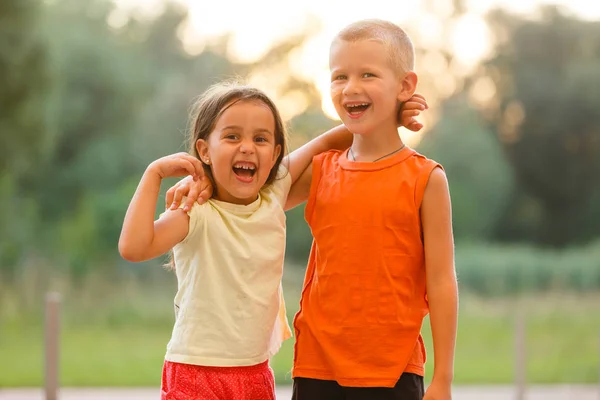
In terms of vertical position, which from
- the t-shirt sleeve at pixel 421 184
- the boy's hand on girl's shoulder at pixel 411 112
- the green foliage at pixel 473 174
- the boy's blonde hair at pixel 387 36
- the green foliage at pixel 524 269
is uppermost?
the green foliage at pixel 473 174

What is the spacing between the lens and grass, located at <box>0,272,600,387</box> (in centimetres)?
954

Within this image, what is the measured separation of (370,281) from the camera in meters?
1.95

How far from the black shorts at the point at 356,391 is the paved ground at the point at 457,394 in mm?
5201

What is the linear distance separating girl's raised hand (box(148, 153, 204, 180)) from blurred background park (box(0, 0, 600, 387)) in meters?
7.27

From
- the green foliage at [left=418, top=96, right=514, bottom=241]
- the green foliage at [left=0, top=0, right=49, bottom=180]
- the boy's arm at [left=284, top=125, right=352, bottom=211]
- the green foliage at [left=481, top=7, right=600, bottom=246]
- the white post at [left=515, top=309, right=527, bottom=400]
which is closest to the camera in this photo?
the boy's arm at [left=284, top=125, right=352, bottom=211]

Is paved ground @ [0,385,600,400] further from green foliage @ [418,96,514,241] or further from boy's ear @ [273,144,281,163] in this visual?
boy's ear @ [273,144,281,163]

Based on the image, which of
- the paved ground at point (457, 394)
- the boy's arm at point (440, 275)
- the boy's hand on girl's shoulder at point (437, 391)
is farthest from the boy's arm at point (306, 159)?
the paved ground at point (457, 394)

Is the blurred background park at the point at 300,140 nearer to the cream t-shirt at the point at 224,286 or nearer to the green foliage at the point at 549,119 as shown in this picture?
the green foliage at the point at 549,119

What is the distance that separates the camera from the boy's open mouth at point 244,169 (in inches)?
77.5

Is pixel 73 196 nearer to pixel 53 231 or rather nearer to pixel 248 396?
pixel 53 231

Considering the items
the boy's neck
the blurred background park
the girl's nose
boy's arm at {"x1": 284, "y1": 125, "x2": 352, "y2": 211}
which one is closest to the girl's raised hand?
the girl's nose

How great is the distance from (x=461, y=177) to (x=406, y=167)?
30.6ft

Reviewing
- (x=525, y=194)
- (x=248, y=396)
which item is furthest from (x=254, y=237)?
(x=525, y=194)

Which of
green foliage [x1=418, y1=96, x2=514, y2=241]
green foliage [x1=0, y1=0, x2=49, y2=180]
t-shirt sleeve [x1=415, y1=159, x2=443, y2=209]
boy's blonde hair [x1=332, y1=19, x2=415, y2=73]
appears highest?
green foliage [x1=0, y1=0, x2=49, y2=180]
